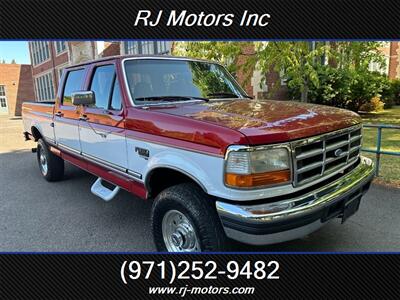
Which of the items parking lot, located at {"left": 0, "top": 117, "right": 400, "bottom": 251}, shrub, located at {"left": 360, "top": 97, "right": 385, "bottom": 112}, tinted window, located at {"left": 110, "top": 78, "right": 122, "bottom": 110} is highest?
tinted window, located at {"left": 110, "top": 78, "right": 122, "bottom": 110}

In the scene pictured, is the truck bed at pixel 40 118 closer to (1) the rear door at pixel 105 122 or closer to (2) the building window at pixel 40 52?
(1) the rear door at pixel 105 122

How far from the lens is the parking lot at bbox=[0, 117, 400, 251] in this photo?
3445 mm

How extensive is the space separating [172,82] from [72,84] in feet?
6.96

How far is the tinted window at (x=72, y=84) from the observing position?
15.2 feet

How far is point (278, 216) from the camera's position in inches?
90.9

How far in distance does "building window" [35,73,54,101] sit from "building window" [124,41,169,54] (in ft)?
40.9

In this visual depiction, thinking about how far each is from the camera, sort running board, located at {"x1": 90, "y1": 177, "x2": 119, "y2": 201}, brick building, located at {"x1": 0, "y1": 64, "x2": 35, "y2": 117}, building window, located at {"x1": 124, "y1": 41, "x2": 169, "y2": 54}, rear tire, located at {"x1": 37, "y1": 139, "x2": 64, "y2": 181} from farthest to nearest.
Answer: brick building, located at {"x1": 0, "y1": 64, "x2": 35, "y2": 117}, building window, located at {"x1": 124, "y1": 41, "x2": 169, "y2": 54}, rear tire, located at {"x1": 37, "y1": 139, "x2": 64, "y2": 181}, running board, located at {"x1": 90, "y1": 177, "x2": 119, "y2": 201}

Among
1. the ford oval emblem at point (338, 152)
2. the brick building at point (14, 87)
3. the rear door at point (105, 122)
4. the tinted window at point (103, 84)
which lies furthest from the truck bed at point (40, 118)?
the brick building at point (14, 87)

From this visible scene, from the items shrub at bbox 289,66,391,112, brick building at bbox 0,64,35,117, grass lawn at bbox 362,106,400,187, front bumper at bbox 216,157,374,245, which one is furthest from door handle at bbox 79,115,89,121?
brick building at bbox 0,64,35,117

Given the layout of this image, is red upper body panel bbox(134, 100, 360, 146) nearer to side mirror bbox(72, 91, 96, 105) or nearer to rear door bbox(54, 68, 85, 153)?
side mirror bbox(72, 91, 96, 105)

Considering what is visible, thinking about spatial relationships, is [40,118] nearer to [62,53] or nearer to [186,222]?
[186,222]

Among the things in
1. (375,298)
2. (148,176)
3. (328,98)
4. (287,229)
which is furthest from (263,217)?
(328,98)

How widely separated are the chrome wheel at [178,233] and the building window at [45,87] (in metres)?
27.9

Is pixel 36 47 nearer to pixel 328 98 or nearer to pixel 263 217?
pixel 328 98
